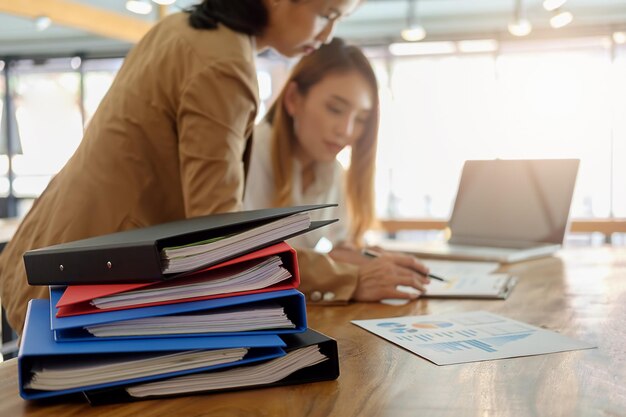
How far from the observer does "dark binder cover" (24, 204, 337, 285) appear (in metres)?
0.59

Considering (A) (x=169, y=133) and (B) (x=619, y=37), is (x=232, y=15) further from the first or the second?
(B) (x=619, y=37)

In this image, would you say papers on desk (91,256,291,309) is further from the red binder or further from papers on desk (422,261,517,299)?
papers on desk (422,261,517,299)

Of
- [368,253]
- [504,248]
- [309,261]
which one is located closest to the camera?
[309,261]

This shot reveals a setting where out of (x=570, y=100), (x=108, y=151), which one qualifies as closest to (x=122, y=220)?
(x=108, y=151)

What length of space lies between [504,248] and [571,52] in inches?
267

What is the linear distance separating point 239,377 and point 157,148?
660 millimetres

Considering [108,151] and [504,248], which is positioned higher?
[108,151]

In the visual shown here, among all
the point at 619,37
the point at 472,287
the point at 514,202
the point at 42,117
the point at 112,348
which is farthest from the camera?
the point at 42,117

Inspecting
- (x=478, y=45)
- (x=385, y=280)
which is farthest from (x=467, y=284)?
(x=478, y=45)

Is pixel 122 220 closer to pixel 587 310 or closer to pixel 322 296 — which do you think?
pixel 322 296

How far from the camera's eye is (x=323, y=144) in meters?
2.11

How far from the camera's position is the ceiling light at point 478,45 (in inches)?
321

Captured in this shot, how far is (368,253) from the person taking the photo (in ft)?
4.94

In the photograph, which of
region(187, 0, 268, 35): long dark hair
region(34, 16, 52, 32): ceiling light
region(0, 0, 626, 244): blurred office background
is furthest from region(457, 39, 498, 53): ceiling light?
region(187, 0, 268, 35): long dark hair
